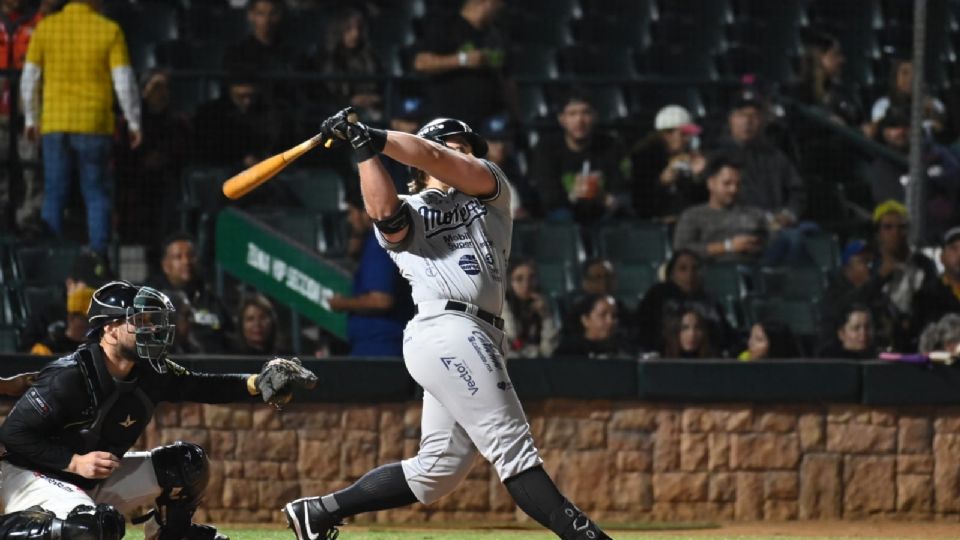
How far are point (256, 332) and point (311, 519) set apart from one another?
3.03 meters

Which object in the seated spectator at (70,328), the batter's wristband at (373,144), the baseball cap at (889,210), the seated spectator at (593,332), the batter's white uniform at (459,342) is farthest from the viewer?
the baseball cap at (889,210)

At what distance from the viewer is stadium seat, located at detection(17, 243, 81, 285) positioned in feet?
30.3

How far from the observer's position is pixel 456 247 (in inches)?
220

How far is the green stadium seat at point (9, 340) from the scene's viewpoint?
337 inches

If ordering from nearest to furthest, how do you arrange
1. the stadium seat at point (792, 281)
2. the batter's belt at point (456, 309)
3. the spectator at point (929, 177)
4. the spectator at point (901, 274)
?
the batter's belt at point (456, 309), the spectator at point (901, 274), the stadium seat at point (792, 281), the spectator at point (929, 177)

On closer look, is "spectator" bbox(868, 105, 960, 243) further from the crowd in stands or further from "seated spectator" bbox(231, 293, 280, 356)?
"seated spectator" bbox(231, 293, 280, 356)

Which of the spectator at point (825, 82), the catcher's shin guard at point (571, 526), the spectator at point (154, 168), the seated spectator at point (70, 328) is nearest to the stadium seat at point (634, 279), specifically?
the spectator at point (825, 82)

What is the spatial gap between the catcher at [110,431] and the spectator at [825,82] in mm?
6575

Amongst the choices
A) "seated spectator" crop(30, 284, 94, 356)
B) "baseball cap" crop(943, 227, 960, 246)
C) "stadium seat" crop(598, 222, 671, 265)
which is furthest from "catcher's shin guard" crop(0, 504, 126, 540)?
"baseball cap" crop(943, 227, 960, 246)

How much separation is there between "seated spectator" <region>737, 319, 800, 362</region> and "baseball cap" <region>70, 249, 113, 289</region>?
3.30 metres

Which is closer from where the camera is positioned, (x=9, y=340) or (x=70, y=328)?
(x=70, y=328)

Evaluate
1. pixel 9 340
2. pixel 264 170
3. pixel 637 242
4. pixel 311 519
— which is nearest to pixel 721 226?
pixel 637 242

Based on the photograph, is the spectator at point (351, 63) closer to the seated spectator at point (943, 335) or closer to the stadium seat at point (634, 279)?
the stadium seat at point (634, 279)

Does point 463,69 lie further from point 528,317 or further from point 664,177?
point 528,317
